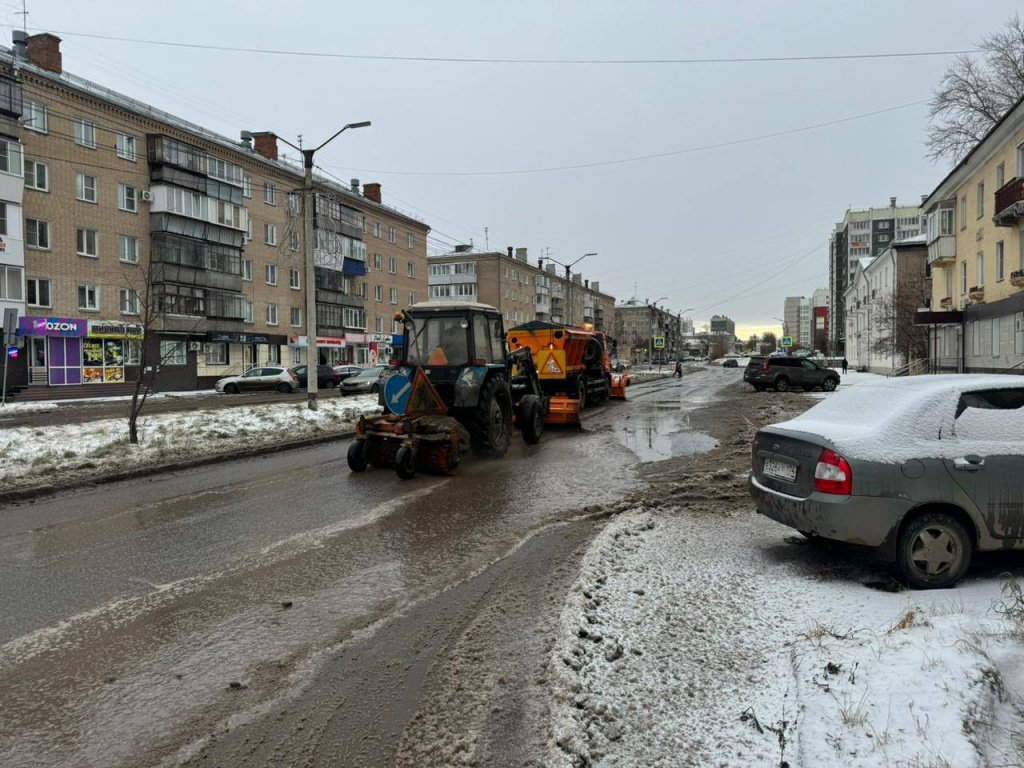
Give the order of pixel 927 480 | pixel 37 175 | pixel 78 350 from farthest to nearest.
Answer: pixel 78 350, pixel 37 175, pixel 927 480

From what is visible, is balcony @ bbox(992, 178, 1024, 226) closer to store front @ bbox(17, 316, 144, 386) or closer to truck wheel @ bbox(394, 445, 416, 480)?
truck wheel @ bbox(394, 445, 416, 480)

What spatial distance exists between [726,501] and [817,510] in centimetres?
291

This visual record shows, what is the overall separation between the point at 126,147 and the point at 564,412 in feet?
107

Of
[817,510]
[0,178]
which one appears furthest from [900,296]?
[0,178]

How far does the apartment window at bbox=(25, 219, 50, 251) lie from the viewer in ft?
104

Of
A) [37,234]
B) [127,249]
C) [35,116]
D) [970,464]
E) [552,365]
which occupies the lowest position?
[970,464]

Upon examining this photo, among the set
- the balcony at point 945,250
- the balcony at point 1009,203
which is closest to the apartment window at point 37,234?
the balcony at point 1009,203

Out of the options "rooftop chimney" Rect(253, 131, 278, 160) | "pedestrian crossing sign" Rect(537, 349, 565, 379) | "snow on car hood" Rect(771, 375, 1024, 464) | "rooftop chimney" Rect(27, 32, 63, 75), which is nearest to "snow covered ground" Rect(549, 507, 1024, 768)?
"snow on car hood" Rect(771, 375, 1024, 464)

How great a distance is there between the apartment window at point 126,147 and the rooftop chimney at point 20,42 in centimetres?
512

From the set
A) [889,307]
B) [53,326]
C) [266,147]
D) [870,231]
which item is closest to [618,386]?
[53,326]

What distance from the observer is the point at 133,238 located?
1457 inches

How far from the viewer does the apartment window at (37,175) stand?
31.5 meters

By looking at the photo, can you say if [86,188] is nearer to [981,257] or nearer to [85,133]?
[85,133]

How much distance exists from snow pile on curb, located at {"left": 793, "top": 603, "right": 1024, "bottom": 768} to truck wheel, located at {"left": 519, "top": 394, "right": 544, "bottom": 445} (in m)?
10.1
